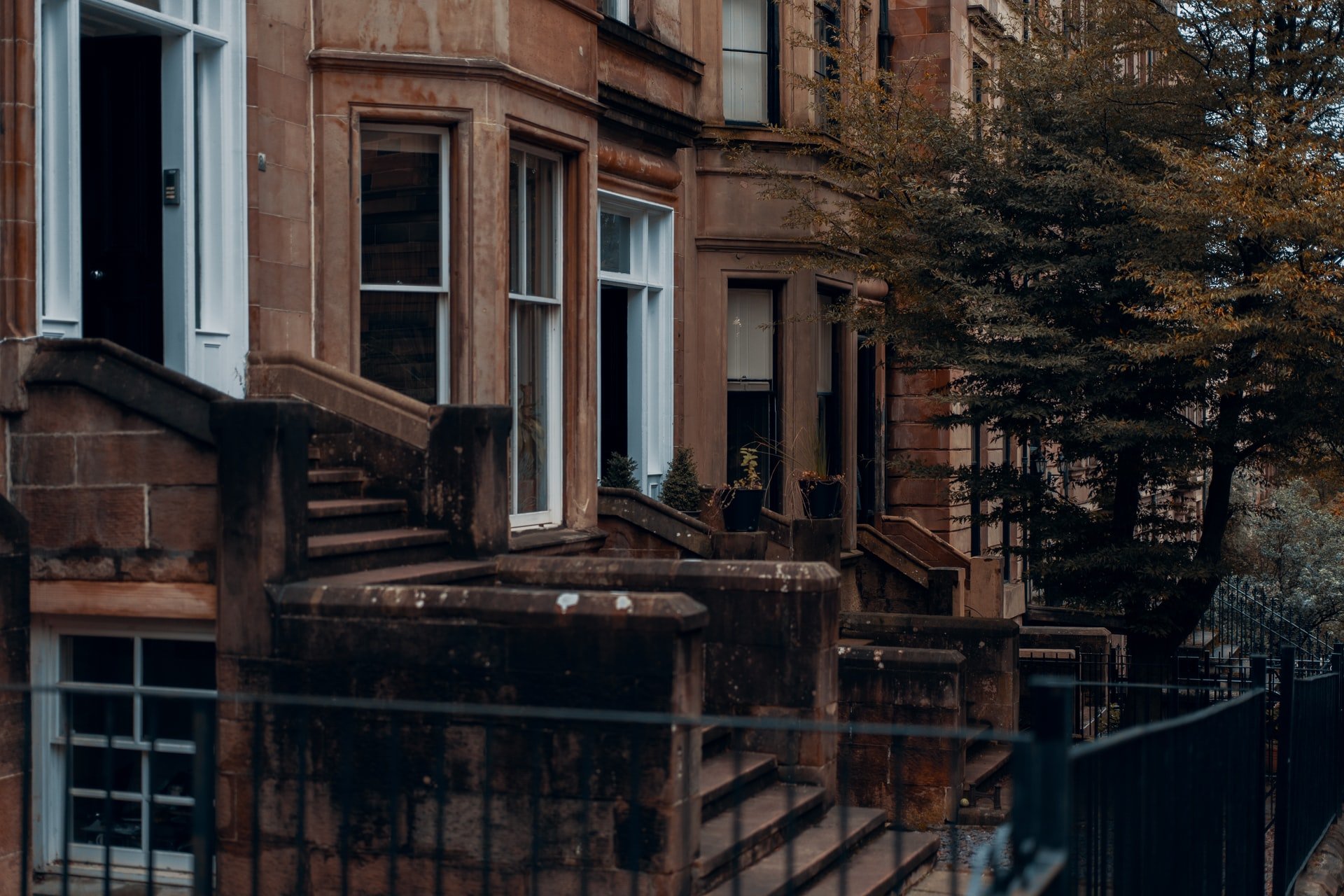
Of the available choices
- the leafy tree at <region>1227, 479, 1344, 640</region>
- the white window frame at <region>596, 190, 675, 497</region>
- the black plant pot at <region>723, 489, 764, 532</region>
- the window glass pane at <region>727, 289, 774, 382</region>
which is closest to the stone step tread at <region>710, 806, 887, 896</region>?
the black plant pot at <region>723, 489, 764, 532</region>

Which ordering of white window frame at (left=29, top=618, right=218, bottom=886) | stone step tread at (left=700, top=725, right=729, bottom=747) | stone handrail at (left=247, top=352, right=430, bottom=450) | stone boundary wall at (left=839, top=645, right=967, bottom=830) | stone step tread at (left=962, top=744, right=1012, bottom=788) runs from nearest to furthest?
white window frame at (left=29, top=618, right=218, bottom=886)
stone step tread at (left=700, top=725, right=729, bottom=747)
stone handrail at (left=247, top=352, right=430, bottom=450)
stone boundary wall at (left=839, top=645, right=967, bottom=830)
stone step tread at (left=962, top=744, right=1012, bottom=788)

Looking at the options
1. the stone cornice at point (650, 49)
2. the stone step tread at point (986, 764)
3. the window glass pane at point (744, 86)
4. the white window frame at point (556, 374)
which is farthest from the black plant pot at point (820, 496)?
the stone cornice at point (650, 49)

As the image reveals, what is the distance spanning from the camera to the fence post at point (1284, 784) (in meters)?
8.16

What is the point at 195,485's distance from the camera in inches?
309

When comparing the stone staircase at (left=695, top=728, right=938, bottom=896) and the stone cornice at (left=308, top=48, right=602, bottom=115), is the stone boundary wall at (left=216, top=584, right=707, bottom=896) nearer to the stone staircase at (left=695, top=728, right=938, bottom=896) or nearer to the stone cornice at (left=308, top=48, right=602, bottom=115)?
the stone staircase at (left=695, top=728, right=938, bottom=896)

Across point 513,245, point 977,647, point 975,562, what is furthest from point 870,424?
point 513,245

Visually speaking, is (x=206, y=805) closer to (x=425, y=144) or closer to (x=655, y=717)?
(x=655, y=717)

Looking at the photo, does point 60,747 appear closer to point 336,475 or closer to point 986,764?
point 336,475

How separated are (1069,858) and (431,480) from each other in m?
5.93

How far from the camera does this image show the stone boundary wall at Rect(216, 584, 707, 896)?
22.9 ft

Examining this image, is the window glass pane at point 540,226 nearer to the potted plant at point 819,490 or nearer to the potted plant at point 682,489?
the potted plant at point 682,489

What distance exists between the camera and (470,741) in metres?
7.14

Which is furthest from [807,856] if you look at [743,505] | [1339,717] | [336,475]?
[743,505]

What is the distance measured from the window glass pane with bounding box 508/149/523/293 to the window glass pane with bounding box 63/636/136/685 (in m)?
4.47
